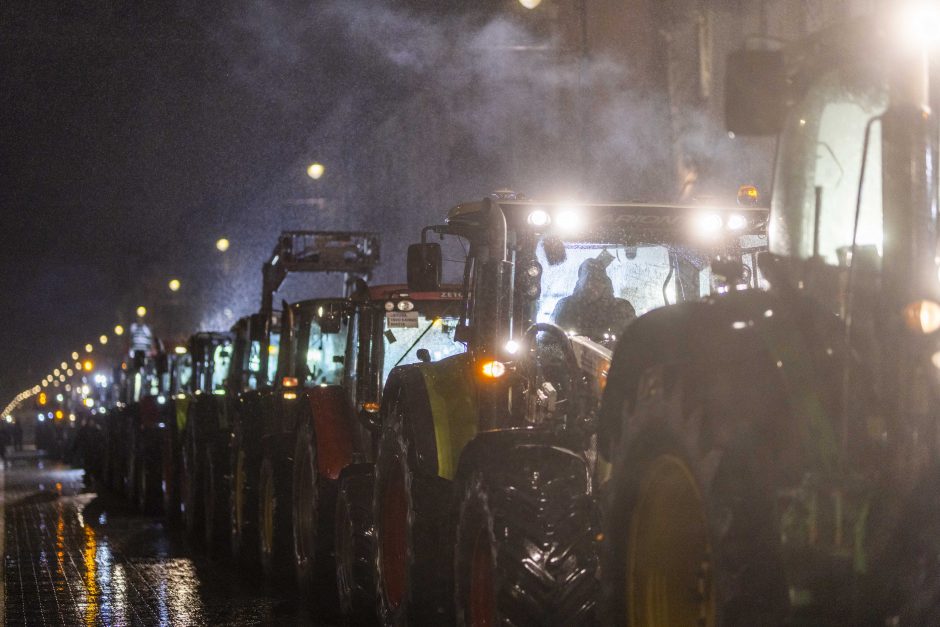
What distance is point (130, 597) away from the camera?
1111cm

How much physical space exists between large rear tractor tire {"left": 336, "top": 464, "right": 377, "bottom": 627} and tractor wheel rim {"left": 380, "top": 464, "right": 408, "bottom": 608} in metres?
0.38

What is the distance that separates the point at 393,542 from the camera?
28.2 feet

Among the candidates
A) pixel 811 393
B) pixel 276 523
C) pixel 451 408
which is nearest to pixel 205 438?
pixel 276 523

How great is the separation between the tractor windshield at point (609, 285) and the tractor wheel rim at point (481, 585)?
4.25 ft

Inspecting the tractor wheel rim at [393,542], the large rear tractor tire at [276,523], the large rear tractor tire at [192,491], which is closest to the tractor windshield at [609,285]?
the tractor wheel rim at [393,542]

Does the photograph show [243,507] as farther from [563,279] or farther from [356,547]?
[563,279]

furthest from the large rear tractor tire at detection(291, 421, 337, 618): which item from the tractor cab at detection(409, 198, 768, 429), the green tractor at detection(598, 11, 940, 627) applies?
the green tractor at detection(598, 11, 940, 627)

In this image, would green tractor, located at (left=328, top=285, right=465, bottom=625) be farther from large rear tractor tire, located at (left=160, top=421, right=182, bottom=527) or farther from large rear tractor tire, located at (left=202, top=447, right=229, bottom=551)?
large rear tractor tire, located at (left=160, top=421, right=182, bottom=527)

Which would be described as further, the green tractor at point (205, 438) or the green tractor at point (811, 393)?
the green tractor at point (205, 438)

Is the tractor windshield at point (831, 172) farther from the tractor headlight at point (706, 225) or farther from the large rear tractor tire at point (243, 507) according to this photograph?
the large rear tractor tire at point (243, 507)

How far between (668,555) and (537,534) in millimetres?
1316

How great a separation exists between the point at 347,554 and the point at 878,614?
616 cm

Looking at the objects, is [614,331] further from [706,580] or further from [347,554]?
[347,554]

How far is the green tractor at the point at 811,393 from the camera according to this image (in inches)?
152
